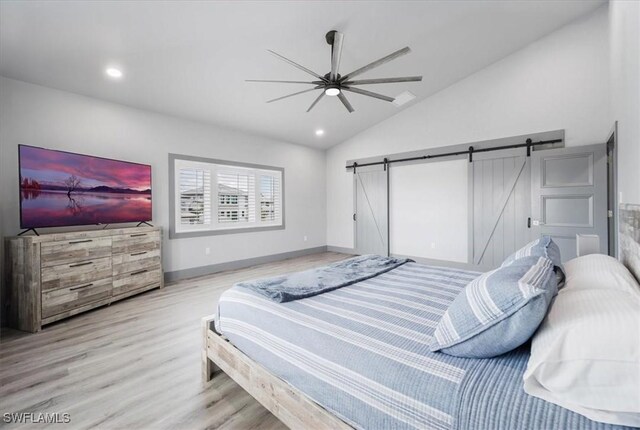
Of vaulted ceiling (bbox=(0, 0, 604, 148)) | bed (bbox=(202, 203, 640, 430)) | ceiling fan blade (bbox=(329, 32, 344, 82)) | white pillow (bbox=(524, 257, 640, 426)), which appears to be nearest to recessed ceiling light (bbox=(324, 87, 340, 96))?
ceiling fan blade (bbox=(329, 32, 344, 82))

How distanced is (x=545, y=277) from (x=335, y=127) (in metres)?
5.38

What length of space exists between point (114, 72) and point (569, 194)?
20.5 ft

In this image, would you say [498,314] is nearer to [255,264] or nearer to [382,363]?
[382,363]

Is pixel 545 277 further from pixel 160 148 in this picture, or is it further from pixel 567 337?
pixel 160 148

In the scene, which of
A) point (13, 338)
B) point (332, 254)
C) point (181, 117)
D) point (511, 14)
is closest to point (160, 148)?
point (181, 117)

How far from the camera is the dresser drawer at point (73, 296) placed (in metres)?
2.86

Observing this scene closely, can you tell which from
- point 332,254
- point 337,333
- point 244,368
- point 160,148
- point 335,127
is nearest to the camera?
point 337,333

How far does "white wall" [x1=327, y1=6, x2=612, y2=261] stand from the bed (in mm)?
3057

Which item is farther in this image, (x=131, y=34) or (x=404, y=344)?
(x=131, y=34)

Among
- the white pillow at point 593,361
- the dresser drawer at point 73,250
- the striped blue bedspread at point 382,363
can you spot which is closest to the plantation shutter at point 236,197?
the dresser drawer at point 73,250

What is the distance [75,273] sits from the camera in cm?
309

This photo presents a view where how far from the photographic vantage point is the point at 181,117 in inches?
186

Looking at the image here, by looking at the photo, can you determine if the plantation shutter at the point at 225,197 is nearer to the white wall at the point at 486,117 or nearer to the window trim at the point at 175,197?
the window trim at the point at 175,197

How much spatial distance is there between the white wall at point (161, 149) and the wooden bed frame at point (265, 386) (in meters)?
3.03
